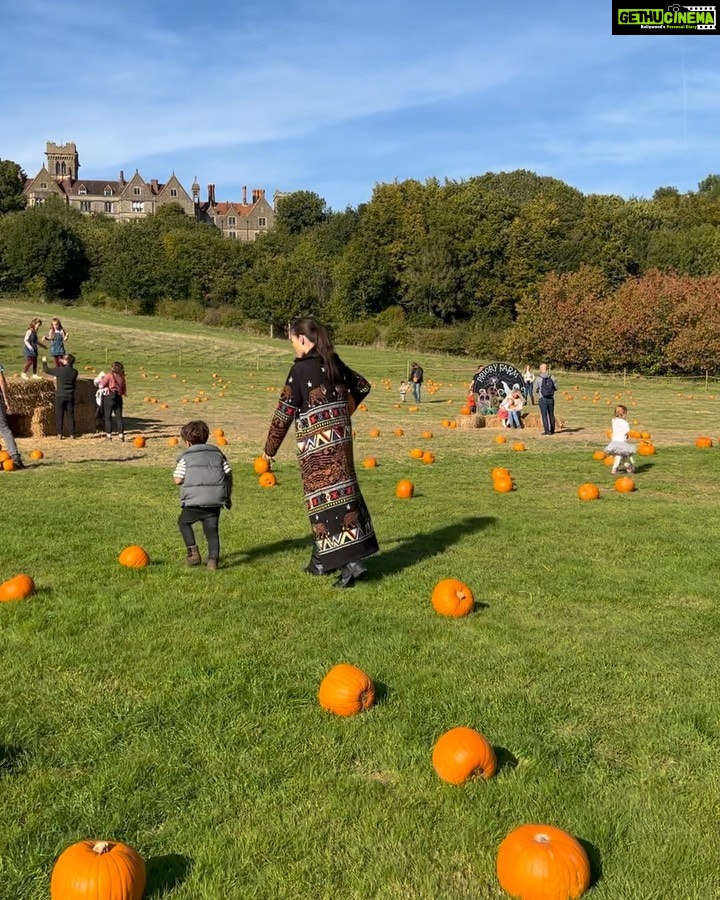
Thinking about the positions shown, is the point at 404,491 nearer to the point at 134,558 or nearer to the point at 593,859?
the point at 134,558

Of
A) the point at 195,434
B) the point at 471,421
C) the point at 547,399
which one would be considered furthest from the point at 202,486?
the point at 471,421

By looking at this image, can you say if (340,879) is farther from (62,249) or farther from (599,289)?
(62,249)

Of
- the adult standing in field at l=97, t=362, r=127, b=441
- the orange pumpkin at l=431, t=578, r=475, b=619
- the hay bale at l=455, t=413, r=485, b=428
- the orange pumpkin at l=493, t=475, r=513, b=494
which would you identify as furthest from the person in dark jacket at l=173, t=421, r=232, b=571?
the hay bale at l=455, t=413, r=485, b=428

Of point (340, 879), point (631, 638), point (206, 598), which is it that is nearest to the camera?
point (340, 879)

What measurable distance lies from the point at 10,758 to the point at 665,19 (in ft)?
57.6

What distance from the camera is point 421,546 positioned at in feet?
29.6

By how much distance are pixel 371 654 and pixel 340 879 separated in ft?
7.94

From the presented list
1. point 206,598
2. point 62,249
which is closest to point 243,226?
point 62,249

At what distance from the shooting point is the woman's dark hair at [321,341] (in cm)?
718

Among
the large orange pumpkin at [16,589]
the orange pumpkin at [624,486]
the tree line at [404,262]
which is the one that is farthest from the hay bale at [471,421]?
the tree line at [404,262]

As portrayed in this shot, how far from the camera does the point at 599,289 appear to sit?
6375cm

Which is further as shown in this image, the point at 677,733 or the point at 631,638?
the point at 631,638

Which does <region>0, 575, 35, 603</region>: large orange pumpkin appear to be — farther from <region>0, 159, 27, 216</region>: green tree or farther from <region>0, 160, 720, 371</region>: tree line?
<region>0, 159, 27, 216</region>: green tree

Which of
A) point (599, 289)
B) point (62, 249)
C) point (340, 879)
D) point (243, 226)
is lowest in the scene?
point (340, 879)
